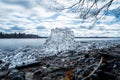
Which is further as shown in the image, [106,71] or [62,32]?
[62,32]

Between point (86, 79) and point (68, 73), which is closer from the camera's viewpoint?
point (86, 79)

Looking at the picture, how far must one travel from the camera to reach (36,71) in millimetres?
7980

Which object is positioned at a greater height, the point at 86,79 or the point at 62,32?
the point at 62,32

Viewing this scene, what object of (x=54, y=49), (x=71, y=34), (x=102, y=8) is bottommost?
(x=54, y=49)

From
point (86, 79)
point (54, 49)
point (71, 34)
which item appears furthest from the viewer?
point (71, 34)

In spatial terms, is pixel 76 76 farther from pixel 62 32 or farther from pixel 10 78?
pixel 62 32

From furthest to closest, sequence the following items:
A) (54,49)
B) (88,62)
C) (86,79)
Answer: (54,49), (88,62), (86,79)

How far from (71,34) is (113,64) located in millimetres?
13143

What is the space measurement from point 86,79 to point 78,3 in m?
5.01

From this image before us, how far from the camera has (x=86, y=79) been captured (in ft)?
21.7

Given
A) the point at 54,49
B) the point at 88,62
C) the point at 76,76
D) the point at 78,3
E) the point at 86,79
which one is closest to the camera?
the point at 86,79

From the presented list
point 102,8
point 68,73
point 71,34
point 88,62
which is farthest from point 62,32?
point 68,73

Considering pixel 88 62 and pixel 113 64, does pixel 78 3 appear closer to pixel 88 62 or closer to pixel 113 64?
pixel 88 62

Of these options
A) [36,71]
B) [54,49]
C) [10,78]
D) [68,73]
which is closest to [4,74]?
[10,78]
